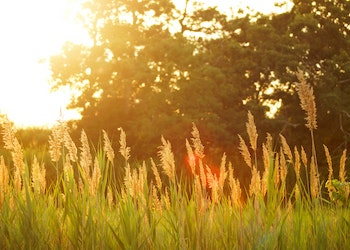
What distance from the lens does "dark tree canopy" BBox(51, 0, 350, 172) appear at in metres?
20.1

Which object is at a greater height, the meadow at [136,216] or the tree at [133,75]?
the tree at [133,75]

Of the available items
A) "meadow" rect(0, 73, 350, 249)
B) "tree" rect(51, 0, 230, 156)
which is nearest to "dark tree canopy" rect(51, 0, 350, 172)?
"tree" rect(51, 0, 230, 156)

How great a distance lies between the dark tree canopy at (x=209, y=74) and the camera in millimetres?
20078

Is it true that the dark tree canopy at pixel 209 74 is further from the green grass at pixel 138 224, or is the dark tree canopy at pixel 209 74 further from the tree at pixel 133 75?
the green grass at pixel 138 224

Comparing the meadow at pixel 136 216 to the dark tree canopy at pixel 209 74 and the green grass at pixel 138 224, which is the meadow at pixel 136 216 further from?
the dark tree canopy at pixel 209 74

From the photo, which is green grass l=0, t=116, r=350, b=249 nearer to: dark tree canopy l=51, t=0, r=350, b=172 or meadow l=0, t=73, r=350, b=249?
meadow l=0, t=73, r=350, b=249

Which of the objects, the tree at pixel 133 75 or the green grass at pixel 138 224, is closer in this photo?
the green grass at pixel 138 224

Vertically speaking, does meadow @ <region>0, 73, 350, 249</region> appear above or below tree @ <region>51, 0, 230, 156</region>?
below

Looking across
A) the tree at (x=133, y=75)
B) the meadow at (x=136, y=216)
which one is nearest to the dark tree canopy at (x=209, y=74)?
the tree at (x=133, y=75)

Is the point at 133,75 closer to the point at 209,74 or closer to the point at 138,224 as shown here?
the point at 209,74

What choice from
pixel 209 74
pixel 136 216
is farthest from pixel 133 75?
pixel 136 216

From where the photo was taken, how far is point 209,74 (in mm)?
20344

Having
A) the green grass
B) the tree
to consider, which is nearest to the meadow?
the green grass

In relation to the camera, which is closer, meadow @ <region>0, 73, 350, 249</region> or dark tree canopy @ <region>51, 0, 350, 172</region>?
meadow @ <region>0, 73, 350, 249</region>
